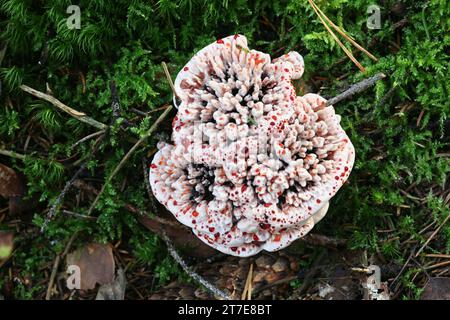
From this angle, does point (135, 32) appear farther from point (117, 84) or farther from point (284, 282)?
point (284, 282)

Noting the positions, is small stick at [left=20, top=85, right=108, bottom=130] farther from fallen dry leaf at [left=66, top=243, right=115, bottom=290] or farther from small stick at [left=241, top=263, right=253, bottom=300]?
small stick at [left=241, top=263, right=253, bottom=300]

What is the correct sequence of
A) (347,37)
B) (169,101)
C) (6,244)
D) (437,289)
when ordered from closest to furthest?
(437,289) < (347,37) < (169,101) < (6,244)

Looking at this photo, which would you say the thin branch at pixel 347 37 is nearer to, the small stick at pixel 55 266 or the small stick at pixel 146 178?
the small stick at pixel 146 178

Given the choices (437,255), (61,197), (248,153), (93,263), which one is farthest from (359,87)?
(93,263)

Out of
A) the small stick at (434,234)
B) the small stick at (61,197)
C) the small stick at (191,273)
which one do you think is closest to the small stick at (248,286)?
the small stick at (191,273)

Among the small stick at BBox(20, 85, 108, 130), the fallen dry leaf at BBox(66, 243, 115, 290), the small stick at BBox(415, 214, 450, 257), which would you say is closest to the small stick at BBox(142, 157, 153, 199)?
the small stick at BBox(20, 85, 108, 130)

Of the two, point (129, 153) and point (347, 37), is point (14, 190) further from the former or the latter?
point (347, 37)

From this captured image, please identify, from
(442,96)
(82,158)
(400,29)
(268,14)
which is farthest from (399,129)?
(82,158)
